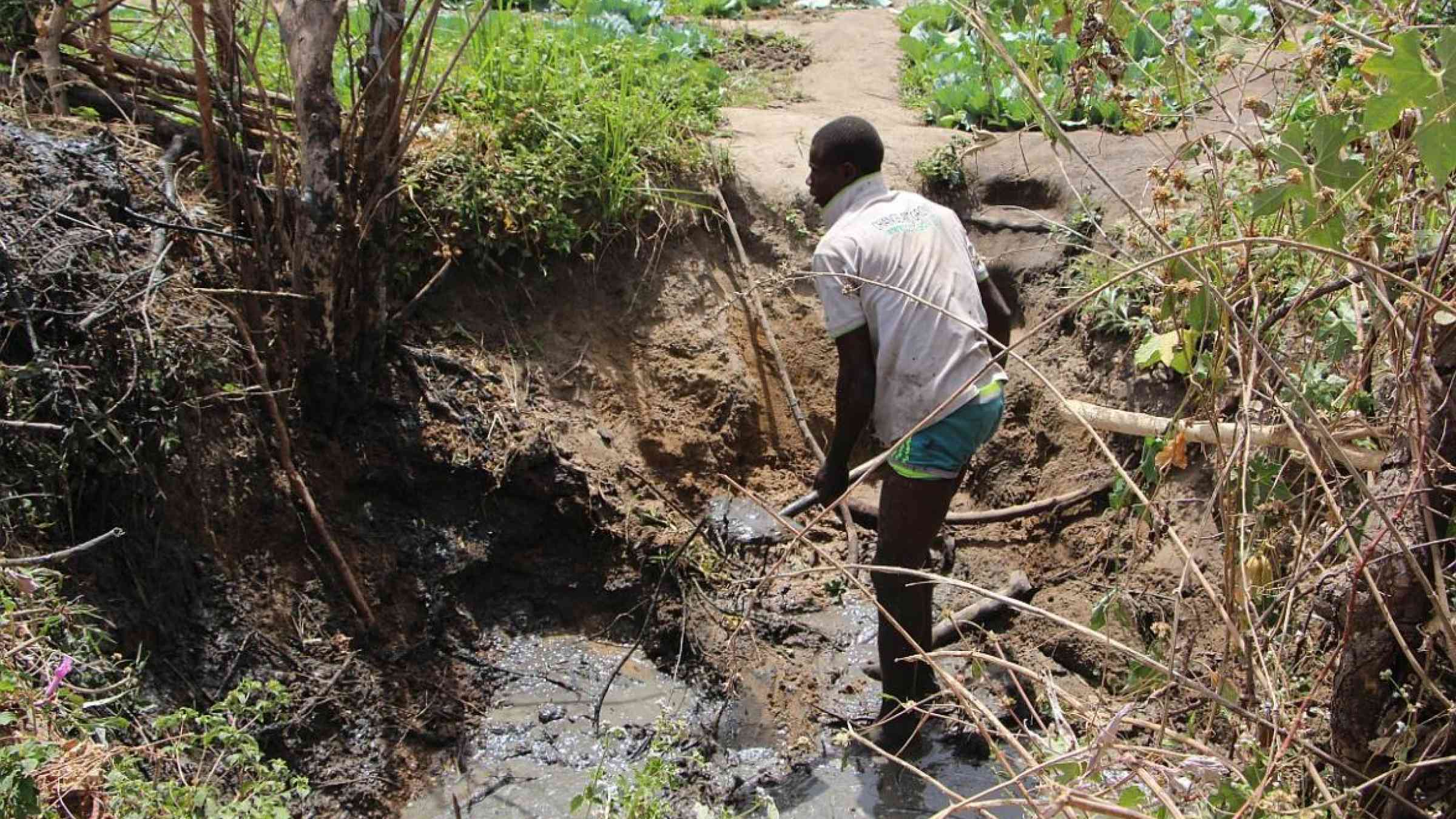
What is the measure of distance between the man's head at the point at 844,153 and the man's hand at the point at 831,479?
2.82 feet

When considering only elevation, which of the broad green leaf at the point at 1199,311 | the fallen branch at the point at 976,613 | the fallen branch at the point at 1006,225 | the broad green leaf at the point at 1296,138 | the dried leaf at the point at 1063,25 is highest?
the dried leaf at the point at 1063,25

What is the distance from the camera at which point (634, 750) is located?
418 centimetres

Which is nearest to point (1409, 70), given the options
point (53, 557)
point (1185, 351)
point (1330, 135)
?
point (1330, 135)

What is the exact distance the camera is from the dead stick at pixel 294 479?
399 cm

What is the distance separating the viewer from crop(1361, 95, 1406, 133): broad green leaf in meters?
1.96

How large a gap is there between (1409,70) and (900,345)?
1.83m

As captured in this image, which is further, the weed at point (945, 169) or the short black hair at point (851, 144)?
the weed at point (945, 169)

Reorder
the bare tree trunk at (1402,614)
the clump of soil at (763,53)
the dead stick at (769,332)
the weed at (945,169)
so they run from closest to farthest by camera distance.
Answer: the bare tree trunk at (1402,614)
the dead stick at (769,332)
the weed at (945,169)
the clump of soil at (763,53)

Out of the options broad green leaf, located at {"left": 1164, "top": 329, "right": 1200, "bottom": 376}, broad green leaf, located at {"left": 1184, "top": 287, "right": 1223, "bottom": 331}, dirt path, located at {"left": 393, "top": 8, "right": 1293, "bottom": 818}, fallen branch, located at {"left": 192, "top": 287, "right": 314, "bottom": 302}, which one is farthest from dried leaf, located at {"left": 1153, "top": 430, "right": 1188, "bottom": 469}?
fallen branch, located at {"left": 192, "top": 287, "right": 314, "bottom": 302}

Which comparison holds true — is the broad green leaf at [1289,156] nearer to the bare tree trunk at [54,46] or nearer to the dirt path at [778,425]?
the dirt path at [778,425]

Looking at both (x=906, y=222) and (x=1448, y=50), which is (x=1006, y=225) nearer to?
(x=906, y=222)

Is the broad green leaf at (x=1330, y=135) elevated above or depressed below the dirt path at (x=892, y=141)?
above

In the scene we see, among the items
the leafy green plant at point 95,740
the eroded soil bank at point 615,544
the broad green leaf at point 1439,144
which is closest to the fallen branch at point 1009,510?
the eroded soil bank at point 615,544

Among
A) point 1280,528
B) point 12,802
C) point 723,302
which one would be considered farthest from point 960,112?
point 12,802
